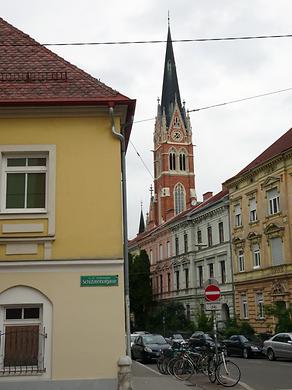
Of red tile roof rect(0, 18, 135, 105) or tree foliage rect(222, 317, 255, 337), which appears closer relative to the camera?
red tile roof rect(0, 18, 135, 105)

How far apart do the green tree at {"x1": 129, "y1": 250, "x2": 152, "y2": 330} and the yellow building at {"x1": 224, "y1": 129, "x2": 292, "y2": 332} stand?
2443cm

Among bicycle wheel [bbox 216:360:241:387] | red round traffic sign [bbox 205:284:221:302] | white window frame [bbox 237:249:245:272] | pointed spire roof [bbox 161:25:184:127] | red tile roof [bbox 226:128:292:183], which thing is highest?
pointed spire roof [bbox 161:25:184:127]

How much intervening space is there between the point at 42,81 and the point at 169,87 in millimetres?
96022

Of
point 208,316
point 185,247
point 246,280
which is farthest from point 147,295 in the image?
point 246,280

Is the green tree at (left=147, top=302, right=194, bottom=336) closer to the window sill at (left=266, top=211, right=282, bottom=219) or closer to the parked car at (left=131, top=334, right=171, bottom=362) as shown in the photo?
the window sill at (left=266, top=211, right=282, bottom=219)

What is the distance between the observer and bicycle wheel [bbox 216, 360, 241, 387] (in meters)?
17.0

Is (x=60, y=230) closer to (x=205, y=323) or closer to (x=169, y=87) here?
(x=205, y=323)

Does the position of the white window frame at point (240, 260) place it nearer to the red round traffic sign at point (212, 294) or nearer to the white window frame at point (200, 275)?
the white window frame at point (200, 275)

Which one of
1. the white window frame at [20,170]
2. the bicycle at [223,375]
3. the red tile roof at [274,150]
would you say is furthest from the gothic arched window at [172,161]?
the white window frame at [20,170]

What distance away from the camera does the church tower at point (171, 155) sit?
324 ft

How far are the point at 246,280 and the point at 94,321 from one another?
32.5 metres

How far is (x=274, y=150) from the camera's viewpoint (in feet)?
137

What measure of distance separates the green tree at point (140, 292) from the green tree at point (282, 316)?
33.0m

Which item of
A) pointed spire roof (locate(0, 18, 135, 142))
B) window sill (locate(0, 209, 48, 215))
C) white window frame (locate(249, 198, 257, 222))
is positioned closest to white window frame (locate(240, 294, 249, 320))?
white window frame (locate(249, 198, 257, 222))
